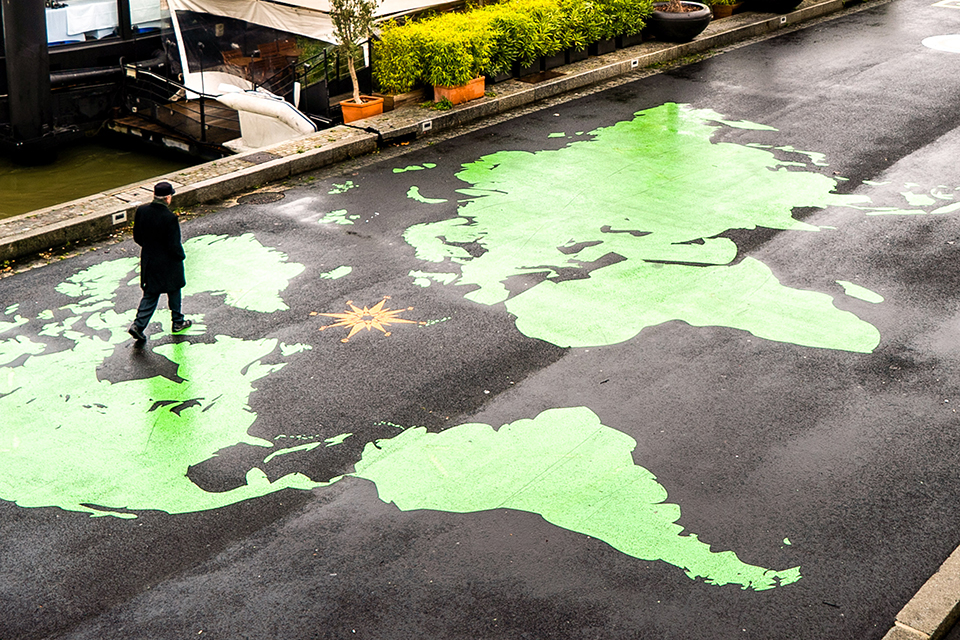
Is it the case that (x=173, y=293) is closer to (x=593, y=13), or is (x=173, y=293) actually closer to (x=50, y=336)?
(x=50, y=336)

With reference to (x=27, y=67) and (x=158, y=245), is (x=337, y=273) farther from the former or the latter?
(x=27, y=67)

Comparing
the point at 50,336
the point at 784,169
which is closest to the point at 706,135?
the point at 784,169

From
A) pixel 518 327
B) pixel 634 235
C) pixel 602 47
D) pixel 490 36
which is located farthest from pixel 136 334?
pixel 602 47

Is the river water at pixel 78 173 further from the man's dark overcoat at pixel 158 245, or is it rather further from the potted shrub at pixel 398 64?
the man's dark overcoat at pixel 158 245

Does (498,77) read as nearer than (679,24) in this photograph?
Yes

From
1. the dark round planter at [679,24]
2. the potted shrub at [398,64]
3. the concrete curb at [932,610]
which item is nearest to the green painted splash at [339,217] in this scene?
the potted shrub at [398,64]

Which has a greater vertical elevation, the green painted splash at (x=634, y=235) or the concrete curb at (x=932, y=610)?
the green painted splash at (x=634, y=235)
